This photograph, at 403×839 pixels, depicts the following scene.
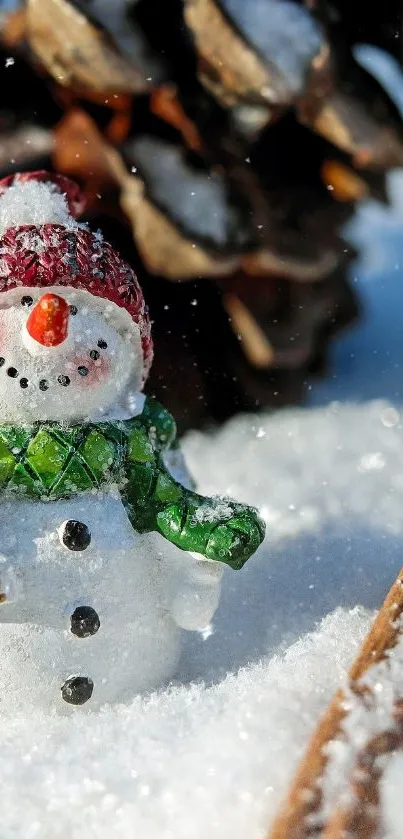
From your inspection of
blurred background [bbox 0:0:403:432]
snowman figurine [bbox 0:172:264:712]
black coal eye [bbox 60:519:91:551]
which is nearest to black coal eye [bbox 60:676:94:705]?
snowman figurine [bbox 0:172:264:712]

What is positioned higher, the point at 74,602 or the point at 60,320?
the point at 60,320

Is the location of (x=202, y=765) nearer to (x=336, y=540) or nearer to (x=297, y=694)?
(x=297, y=694)

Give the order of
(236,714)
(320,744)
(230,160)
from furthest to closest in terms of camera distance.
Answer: (230,160) → (236,714) → (320,744)

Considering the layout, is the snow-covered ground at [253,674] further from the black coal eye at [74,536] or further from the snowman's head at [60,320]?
the snowman's head at [60,320]

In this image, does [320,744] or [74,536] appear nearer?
[320,744]

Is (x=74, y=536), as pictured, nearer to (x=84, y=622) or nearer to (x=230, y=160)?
(x=84, y=622)

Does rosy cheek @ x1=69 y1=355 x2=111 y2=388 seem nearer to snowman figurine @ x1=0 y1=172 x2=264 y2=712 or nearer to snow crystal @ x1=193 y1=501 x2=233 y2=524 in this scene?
snowman figurine @ x1=0 y1=172 x2=264 y2=712

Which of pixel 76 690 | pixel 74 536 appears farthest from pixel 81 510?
pixel 76 690

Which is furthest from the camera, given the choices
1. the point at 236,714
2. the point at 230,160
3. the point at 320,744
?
the point at 230,160
